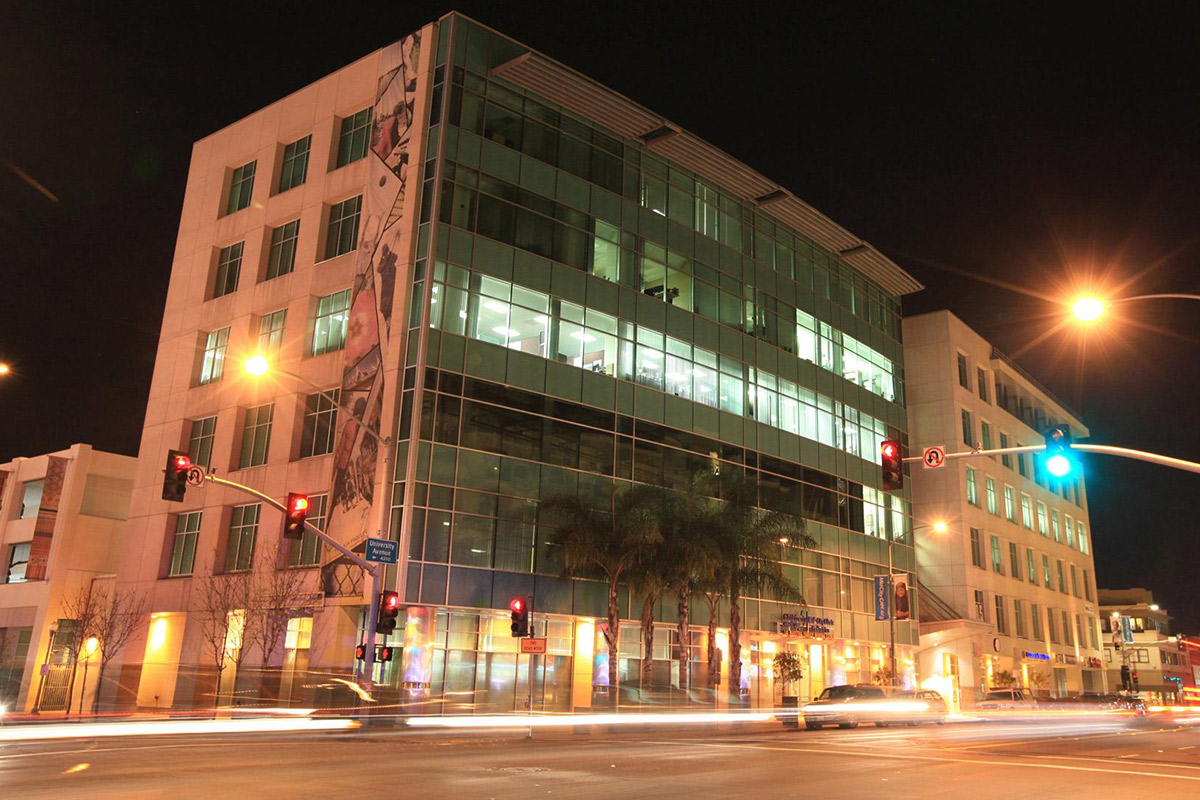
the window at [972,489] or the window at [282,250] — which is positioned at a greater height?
the window at [282,250]

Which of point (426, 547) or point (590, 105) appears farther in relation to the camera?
point (590, 105)

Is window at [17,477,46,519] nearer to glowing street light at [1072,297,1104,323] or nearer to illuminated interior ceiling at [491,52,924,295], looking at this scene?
illuminated interior ceiling at [491,52,924,295]

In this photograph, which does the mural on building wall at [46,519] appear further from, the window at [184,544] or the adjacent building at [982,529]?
the adjacent building at [982,529]

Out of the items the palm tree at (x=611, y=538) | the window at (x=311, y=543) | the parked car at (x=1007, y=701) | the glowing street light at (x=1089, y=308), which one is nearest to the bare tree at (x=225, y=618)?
the window at (x=311, y=543)

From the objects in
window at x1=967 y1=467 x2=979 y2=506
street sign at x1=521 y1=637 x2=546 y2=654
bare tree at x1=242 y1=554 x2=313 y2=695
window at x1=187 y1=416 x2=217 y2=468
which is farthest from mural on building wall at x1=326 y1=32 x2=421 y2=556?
window at x1=967 y1=467 x2=979 y2=506

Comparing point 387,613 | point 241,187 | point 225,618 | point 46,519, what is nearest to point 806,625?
point 387,613

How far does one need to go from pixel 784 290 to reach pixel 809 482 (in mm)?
10576

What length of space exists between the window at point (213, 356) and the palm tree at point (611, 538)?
17.9m

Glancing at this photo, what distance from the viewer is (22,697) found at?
159 ft

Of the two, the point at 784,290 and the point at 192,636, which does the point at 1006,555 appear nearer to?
the point at 784,290

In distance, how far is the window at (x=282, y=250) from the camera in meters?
45.6

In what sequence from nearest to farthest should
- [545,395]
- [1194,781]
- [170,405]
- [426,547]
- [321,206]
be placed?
1. [1194,781]
2. [426,547]
3. [545,395]
4. [321,206]
5. [170,405]

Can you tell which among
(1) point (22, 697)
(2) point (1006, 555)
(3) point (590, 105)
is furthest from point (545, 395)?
(2) point (1006, 555)

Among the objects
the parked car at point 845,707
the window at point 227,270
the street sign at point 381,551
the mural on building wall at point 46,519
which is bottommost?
the parked car at point 845,707
